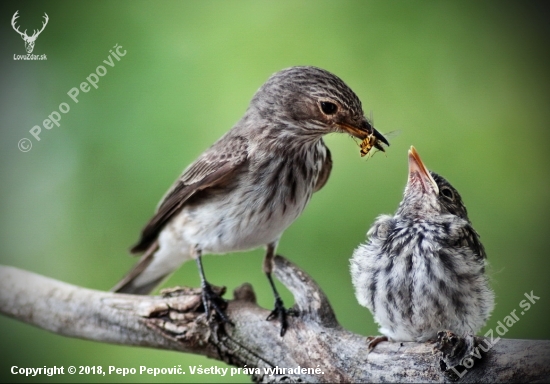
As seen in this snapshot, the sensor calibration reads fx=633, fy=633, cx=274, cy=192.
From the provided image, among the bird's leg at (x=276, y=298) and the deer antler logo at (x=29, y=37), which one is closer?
the bird's leg at (x=276, y=298)

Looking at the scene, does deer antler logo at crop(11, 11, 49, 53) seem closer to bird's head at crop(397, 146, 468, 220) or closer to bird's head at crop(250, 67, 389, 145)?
bird's head at crop(250, 67, 389, 145)

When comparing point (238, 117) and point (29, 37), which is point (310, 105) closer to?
point (238, 117)

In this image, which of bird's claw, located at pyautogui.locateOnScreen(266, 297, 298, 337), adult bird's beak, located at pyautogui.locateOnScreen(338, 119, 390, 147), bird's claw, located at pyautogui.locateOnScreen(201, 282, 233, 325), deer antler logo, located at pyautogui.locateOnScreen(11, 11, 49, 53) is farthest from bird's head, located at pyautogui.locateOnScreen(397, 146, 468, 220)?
deer antler logo, located at pyautogui.locateOnScreen(11, 11, 49, 53)

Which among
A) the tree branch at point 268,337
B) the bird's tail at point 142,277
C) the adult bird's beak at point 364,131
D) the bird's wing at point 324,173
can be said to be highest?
the adult bird's beak at point 364,131

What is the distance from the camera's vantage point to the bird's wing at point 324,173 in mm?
2557

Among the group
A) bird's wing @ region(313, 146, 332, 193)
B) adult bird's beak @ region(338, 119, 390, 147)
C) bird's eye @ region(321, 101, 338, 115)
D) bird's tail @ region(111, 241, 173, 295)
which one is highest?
bird's eye @ region(321, 101, 338, 115)

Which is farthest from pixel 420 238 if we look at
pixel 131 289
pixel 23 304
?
pixel 23 304

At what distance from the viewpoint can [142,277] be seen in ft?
9.57

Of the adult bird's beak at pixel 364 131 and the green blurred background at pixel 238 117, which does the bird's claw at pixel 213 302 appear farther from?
the adult bird's beak at pixel 364 131

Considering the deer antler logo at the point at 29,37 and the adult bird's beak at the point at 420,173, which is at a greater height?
the deer antler logo at the point at 29,37

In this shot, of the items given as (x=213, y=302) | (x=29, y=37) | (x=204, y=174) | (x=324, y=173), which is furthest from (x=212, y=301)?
(x=29, y=37)

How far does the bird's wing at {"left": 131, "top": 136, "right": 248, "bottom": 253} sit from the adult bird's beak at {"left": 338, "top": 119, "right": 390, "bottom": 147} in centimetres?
47

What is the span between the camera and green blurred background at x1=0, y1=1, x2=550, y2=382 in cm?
258

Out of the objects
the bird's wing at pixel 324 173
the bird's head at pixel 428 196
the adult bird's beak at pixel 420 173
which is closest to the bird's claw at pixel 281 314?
the bird's wing at pixel 324 173
